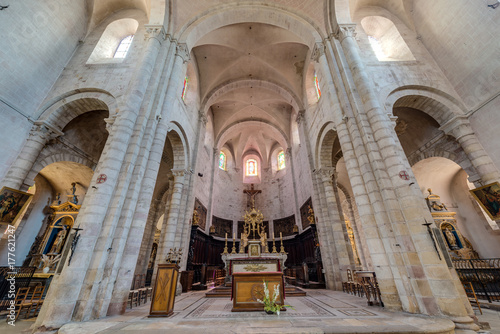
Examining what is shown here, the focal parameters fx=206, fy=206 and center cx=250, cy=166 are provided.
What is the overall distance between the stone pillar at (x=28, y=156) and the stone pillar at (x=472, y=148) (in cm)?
1687

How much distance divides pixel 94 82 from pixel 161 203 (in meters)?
9.97

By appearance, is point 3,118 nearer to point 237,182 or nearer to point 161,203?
point 161,203

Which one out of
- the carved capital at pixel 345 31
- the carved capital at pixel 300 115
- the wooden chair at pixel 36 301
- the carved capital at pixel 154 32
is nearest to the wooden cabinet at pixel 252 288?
the wooden chair at pixel 36 301

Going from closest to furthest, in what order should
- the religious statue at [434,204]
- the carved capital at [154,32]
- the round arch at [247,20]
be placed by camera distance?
the carved capital at [154,32], the round arch at [247,20], the religious statue at [434,204]

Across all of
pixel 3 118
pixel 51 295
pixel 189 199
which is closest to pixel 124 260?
pixel 51 295

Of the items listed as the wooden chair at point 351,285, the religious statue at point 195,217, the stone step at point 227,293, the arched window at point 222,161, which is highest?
the arched window at point 222,161

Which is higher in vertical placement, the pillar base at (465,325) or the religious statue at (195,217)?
the religious statue at (195,217)

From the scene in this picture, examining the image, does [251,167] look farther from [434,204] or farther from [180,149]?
[434,204]

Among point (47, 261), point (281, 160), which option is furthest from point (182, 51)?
point (281, 160)

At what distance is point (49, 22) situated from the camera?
891cm

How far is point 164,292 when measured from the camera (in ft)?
17.0

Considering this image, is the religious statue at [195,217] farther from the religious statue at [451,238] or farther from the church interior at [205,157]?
the religious statue at [451,238]

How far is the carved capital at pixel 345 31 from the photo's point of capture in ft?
29.4

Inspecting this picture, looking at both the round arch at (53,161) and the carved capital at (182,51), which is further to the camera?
the carved capital at (182,51)
